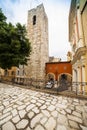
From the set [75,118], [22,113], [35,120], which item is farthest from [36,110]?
[75,118]

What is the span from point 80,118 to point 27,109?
2.14m

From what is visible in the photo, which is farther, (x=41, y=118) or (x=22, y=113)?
(x=22, y=113)

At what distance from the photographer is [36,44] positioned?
19.6 m

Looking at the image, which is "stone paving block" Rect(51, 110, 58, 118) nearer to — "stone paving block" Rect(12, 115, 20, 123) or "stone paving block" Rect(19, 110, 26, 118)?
"stone paving block" Rect(19, 110, 26, 118)

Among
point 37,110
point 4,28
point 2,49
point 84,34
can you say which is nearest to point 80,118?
point 37,110

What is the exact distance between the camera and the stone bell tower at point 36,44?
1862cm

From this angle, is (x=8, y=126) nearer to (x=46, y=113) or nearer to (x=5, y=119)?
(x=5, y=119)

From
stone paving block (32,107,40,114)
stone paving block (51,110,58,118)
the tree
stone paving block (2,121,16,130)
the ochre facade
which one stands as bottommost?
stone paving block (2,121,16,130)

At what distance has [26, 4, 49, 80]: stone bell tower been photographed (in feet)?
61.1

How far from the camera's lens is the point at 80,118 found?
3574mm

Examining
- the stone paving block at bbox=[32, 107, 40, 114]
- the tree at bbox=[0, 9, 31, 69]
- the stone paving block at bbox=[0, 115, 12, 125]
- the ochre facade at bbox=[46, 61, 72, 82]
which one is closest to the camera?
the stone paving block at bbox=[0, 115, 12, 125]

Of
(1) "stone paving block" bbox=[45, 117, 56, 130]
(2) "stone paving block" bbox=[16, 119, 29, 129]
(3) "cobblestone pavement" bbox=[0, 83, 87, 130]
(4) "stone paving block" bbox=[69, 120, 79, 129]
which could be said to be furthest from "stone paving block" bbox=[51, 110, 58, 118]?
(2) "stone paving block" bbox=[16, 119, 29, 129]

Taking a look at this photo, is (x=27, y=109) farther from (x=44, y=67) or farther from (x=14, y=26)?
(x=44, y=67)

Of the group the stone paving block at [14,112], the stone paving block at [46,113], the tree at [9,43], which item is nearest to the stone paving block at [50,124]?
the stone paving block at [46,113]
